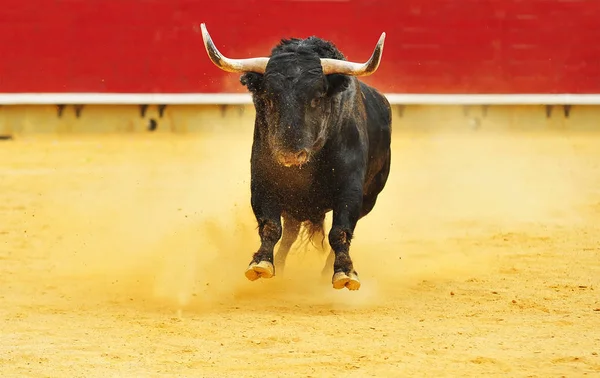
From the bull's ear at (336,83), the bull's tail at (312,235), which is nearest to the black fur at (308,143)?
the bull's ear at (336,83)

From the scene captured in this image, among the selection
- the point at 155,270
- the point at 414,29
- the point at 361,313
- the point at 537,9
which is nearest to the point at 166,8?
the point at 414,29

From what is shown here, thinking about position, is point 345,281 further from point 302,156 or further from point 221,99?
point 221,99

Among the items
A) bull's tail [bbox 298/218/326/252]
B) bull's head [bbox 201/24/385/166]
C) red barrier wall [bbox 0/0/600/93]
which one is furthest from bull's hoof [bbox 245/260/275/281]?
red barrier wall [bbox 0/0/600/93]

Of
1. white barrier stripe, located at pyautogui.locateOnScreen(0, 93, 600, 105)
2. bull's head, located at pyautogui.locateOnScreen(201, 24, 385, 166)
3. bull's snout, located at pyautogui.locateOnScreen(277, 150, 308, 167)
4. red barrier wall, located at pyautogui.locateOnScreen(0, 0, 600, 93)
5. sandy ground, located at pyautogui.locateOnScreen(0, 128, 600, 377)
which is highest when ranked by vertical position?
red barrier wall, located at pyautogui.locateOnScreen(0, 0, 600, 93)

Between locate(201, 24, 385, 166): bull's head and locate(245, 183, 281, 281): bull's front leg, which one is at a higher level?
locate(201, 24, 385, 166): bull's head

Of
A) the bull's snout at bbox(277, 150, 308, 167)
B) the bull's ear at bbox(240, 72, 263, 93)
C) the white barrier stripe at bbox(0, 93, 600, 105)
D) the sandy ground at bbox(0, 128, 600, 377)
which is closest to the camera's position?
the sandy ground at bbox(0, 128, 600, 377)

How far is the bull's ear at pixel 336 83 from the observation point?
434cm

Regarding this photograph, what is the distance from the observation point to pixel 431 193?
7.98 m

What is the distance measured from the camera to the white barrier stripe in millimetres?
10523

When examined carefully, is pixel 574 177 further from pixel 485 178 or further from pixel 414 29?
pixel 414 29

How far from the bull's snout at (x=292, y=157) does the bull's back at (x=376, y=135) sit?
99 centimetres

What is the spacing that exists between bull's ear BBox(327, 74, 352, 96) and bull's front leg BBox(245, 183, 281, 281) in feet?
1.71

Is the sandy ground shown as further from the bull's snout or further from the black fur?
the bull's snout

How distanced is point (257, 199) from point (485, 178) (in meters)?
4.34
